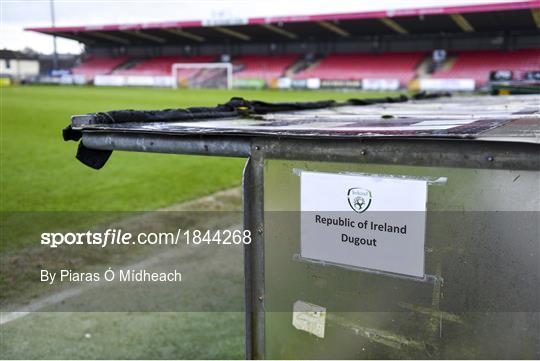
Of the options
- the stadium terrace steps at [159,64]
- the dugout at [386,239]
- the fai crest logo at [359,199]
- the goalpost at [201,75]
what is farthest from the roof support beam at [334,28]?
the fai crest logo at [359,199]

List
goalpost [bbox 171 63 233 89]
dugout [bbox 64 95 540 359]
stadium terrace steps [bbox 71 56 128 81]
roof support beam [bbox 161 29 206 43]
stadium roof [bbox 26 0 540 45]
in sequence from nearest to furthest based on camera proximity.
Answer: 1. dugout [bbox 64 95 540 359]
2. stadium roof [bbox 26 0 540 45]
3. goalpost [bbox 171 63 233 89]
4. roof support beam [bbox 161 29 206 43]
5. stadium terrace steps [bbox 71 56 128 81]

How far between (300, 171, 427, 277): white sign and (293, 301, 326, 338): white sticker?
206 mm

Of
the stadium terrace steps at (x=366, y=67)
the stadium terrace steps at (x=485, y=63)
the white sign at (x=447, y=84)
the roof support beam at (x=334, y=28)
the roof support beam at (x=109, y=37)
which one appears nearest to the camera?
the stadium terrace steps at (x=485, y=63)

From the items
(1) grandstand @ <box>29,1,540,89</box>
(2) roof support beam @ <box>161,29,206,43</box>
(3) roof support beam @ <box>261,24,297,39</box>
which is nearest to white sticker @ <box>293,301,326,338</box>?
(1) grandstand @ <box>29,1,540,89</box>

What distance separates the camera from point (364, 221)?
194 centimetres

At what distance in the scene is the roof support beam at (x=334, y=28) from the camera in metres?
36.2

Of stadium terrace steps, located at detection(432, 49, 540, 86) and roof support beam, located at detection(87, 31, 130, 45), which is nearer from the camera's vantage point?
stadium terrace steps, located at detection(432, 49, 540, 86)

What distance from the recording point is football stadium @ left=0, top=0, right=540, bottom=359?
1.74m

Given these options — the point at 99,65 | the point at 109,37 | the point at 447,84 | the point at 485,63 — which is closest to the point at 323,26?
the point at 447,84

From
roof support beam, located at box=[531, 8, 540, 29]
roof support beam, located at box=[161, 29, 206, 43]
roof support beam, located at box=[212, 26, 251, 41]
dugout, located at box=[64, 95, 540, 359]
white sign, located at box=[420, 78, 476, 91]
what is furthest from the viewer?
roof support beam, located at box=[161, 29, 206, 43]

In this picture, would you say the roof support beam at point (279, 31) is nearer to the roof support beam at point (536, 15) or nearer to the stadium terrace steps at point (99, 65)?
the stadium terrace steps at point (99, 65)

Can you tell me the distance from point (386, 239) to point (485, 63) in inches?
1349

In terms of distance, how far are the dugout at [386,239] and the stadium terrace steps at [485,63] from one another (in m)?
30.1

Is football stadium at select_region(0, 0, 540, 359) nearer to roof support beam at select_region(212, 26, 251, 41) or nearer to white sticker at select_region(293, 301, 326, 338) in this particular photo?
white sticker at select_region(293, 301, 326, 338)
